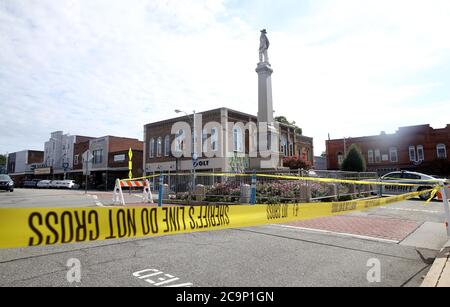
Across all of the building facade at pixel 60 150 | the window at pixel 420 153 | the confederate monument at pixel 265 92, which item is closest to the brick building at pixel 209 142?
the confederate monument at pixel 265 92

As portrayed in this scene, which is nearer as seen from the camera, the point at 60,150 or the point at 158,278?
the point at 158,278

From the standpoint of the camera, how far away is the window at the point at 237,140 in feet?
111

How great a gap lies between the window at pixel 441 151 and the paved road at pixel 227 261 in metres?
42.6

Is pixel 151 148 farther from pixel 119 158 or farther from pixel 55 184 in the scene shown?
pixel 55 184

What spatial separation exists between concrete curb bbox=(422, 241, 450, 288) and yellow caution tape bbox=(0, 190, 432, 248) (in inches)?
91.7

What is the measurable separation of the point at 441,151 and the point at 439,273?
151 ft

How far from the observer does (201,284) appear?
4.00m

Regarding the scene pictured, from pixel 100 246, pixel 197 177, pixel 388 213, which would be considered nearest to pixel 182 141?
pixel 197 177

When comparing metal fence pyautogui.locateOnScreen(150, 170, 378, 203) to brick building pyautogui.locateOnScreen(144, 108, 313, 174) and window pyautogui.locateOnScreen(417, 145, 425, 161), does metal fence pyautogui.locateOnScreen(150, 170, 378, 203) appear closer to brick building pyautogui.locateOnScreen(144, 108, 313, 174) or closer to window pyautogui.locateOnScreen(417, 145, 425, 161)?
brick building pyautogui.locateOnScreen(144, 108, 313, 174)

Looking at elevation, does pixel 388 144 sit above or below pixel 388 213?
above

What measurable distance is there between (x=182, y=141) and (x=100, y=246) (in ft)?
98.2

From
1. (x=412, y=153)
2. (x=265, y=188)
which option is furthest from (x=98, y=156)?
(x=412, y=153)

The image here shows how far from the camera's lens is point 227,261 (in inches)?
202
